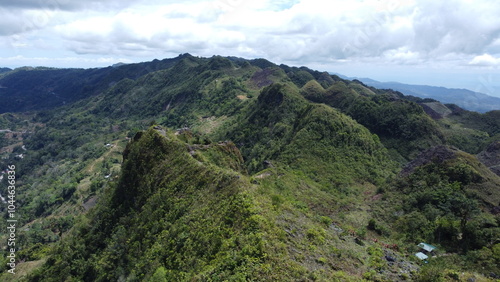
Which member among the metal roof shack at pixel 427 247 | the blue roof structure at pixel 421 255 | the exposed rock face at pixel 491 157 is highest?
the exposed rock face at pixel 491 157

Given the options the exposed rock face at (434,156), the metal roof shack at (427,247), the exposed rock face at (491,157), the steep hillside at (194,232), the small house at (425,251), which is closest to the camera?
the steep hillside at (194,232)

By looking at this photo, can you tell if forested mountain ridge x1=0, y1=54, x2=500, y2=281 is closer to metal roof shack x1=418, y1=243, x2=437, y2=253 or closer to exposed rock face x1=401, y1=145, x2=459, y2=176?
exposed rock face x1=401, y1=145, x2=459, y2=176

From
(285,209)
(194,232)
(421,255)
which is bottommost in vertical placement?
(421,255)

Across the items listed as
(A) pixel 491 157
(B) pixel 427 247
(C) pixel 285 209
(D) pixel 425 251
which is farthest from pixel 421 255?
(A) pixel 491 157

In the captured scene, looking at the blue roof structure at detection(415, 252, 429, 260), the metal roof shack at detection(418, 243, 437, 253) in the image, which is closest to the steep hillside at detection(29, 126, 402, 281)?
the blue roof structure at detection(415, 252, 429, 260)

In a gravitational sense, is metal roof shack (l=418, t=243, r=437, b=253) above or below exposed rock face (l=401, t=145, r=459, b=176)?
below

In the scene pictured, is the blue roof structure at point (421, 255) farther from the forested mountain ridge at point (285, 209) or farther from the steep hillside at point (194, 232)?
the steep hillside at point (194, 232)

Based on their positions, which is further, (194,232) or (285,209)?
(285,209)

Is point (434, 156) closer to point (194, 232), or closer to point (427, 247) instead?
point (427, 247)

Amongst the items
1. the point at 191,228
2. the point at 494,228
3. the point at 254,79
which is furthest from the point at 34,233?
the point at 254,79

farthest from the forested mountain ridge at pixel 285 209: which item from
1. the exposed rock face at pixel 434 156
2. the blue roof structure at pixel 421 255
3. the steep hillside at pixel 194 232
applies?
the blue roof structure at pixel 421 255

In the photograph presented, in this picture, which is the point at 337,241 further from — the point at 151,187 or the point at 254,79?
the point at 254,79
